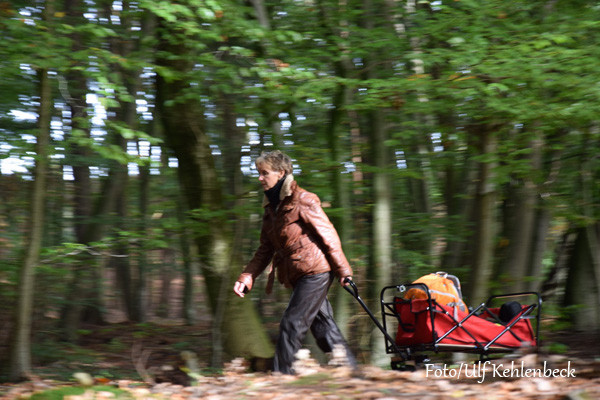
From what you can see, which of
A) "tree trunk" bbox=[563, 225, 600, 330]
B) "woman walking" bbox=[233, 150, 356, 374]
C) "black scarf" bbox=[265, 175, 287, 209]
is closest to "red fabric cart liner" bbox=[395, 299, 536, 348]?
"woman walking" bbox=[233, 150, 356, 374]

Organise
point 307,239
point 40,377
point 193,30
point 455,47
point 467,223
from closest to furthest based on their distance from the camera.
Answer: point 307,239, point 193,30, point 455,47, point 40,377, point 467,223

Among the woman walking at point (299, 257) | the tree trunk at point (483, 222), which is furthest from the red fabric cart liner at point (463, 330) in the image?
the tree trunk at point (483, 222)

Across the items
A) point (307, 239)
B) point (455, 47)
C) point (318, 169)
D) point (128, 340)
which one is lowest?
point (128, 340)

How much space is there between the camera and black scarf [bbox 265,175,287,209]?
5652 millimetres

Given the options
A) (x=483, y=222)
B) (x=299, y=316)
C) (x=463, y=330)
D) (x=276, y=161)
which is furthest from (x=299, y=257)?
(x=483, y=222)

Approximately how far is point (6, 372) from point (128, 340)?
3462mm

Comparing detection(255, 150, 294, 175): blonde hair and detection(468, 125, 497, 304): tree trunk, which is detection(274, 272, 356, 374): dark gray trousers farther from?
detection(468, 125, 497, 304): tree trunk

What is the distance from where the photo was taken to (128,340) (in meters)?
10.5

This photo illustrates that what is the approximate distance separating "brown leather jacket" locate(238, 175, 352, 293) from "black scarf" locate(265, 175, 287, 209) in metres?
0.04

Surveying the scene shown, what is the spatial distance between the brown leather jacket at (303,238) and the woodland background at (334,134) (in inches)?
57.2

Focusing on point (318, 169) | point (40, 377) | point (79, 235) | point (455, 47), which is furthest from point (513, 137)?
point (79, 235)

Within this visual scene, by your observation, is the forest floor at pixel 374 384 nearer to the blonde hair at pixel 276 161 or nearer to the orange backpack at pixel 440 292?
the orange backpack at pixel 440 292

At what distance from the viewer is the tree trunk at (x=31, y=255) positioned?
705 cm

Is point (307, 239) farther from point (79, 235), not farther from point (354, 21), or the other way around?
point (79, 235)
